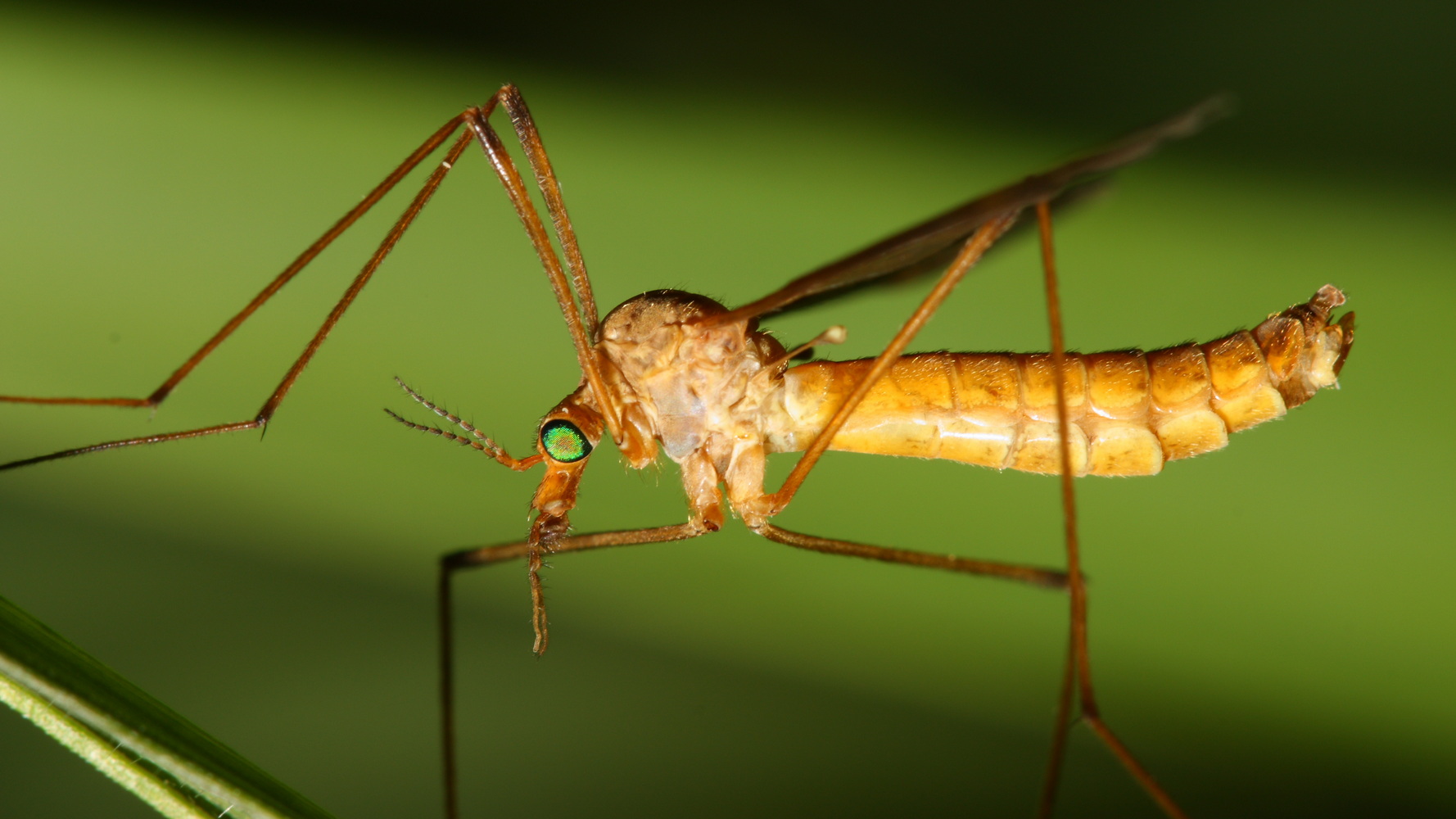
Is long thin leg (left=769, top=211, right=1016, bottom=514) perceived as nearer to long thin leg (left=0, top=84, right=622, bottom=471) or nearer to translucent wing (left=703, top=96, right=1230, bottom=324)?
translucent wing (left=703, top=96, right=1230, bottom=324)

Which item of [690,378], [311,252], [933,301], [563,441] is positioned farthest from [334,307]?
[933,301]

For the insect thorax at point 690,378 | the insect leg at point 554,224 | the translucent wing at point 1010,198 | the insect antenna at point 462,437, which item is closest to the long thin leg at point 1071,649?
the translucent wing at point 1010,198

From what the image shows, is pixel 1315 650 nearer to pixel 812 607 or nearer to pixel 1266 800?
pixel 1266 800

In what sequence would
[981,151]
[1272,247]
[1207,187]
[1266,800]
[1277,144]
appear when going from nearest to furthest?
1. [1266,800]
2. [1272,247]
3. [1207,187]
4. [981,151]
5. [1277,144]

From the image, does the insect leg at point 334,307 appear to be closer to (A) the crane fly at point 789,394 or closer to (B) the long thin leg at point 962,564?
(A) the crane fly at point 789,394

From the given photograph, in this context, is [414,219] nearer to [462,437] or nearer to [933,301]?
[462,437]

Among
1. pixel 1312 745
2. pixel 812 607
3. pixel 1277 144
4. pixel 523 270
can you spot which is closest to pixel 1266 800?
pixel 1312 745

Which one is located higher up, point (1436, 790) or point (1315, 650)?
point (1315, 650)

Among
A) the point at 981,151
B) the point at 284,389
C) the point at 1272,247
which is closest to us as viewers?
the point at 284,389
